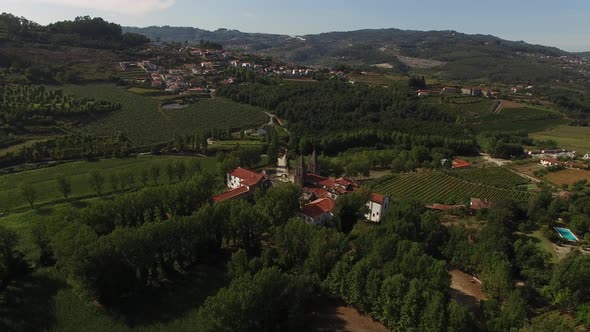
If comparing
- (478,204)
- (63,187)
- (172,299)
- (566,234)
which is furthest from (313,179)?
(63,187)

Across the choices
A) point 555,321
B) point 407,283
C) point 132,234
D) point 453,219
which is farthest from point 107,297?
point 453,219

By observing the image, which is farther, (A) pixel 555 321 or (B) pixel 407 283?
(B) pixel 407 283

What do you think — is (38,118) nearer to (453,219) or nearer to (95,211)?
(95,211)

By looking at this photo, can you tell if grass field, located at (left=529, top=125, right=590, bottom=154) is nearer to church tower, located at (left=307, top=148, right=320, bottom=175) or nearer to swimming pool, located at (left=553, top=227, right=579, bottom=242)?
swimming pool, located at (left=553, top=227, right=579, bottom=242)

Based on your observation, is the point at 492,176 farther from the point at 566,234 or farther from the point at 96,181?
the point at 96,181

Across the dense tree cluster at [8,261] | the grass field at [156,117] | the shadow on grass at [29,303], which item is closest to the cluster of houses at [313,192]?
the shadow on grass at [29,303]

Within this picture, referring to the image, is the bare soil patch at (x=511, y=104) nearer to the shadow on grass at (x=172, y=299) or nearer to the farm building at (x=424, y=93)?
the farm building at (x=424, y=93)
